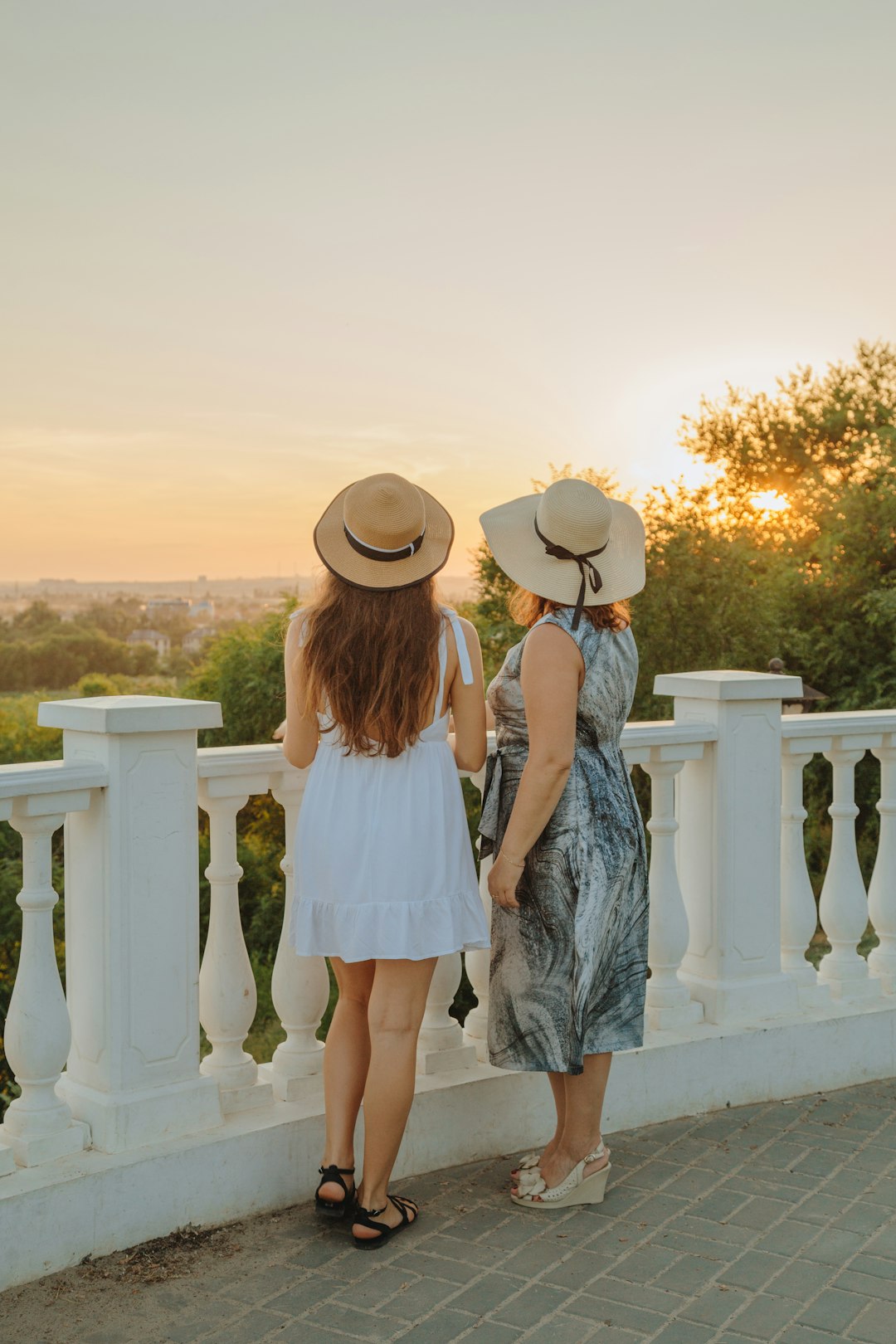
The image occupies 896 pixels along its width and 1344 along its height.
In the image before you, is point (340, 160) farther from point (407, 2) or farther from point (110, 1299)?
point (110, 1299)

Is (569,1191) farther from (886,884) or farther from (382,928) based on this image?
(886,884)

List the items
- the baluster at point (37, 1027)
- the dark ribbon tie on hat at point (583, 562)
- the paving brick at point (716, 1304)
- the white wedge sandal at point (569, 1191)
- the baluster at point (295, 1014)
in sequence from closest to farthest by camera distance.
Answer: the paving brick at point (716, 1304) → the baluster at point (37, 1027) → the dark ribbon tie on hat at point (583, 562) → the white wedge sandal at point (569, 1191) → the baluster at point (295, 1014)

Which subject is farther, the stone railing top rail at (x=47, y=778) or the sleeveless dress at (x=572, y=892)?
the sleeveless dress at (x=572, y=892)

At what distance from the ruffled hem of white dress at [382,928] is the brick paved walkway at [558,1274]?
2.33 ft

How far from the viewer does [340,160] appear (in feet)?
89.9

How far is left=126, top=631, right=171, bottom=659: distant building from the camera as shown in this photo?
1977 inches

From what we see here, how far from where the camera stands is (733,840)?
160 inches

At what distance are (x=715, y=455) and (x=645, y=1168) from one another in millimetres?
31952

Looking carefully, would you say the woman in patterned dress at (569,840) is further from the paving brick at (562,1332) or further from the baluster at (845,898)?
the baluster at (845,898)

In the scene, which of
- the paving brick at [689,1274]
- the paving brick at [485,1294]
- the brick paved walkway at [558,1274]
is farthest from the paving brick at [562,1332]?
the paving brick at [689,1274]

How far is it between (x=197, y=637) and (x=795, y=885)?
42240mm

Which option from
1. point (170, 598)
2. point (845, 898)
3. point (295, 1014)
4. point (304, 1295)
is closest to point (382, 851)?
point (295, 1014)

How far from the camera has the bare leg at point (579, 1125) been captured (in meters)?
3.30

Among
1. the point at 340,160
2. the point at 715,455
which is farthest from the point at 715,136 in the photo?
the point at 715,455
